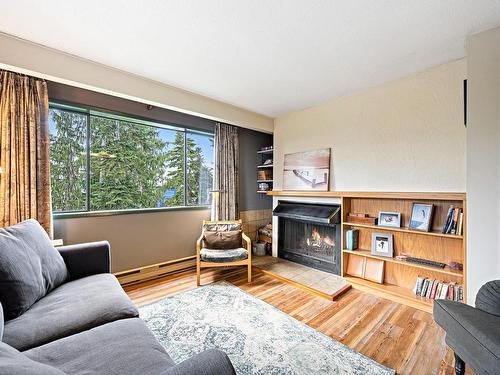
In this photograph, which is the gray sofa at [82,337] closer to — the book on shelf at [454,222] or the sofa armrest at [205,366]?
the sofa armrest at [205,366]

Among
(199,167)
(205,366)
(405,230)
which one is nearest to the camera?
(205,366)

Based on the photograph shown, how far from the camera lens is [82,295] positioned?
1525mm

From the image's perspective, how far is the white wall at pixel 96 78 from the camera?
75.6 inches

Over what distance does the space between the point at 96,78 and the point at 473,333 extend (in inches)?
138

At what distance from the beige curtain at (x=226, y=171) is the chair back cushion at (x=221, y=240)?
1.57 feet

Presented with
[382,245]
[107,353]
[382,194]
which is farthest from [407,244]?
[107,353]

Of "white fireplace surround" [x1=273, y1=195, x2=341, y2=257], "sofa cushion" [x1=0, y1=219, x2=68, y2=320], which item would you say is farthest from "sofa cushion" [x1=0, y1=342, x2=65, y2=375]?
"white fireplace surround" [x1=273, y1=195, x2=341, y2=257]

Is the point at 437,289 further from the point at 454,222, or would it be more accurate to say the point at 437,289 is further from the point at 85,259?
the point at 85,259

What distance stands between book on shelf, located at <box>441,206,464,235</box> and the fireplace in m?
1.09

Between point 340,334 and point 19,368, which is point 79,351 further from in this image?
point 340,334

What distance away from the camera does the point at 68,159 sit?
8.65 feet

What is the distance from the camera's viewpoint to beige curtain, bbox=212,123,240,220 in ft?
12.3

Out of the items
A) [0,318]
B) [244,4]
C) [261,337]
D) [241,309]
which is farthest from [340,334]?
[244,4]

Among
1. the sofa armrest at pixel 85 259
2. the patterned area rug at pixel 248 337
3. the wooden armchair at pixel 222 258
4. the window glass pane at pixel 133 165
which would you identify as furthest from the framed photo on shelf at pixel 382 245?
the sofa armrest at pixel 85 259
